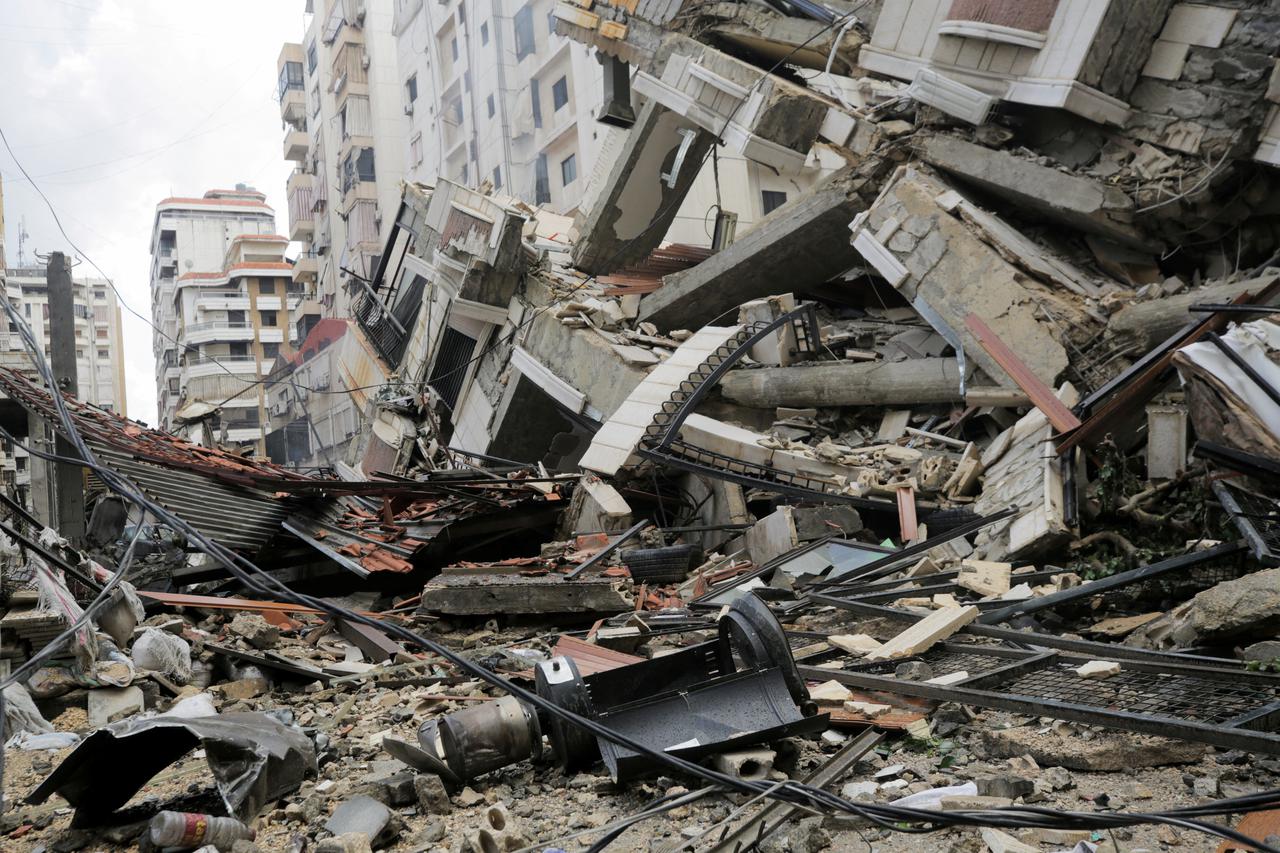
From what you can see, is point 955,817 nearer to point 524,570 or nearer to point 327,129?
point 524,570

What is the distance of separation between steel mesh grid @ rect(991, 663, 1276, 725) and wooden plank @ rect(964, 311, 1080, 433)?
4161 mm

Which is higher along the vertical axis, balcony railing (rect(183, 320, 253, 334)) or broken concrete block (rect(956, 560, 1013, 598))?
balcony railing (rect(183, 320, 253, 334))

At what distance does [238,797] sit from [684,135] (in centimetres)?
1335

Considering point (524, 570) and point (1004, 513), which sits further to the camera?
point (524, 570)

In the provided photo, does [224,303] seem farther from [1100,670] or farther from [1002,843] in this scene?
[1002,843]

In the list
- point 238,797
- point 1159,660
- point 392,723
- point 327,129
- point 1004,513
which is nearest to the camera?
point 238,797

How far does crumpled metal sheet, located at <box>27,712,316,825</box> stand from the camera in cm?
399

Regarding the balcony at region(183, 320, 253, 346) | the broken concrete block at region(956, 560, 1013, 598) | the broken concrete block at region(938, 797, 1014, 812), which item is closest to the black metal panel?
the broken concrete block at region(956, 560, 1013, 598)

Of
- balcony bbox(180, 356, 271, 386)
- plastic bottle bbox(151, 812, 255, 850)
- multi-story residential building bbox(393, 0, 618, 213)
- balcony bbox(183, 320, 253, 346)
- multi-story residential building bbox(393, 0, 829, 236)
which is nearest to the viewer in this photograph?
plastic bottle bbox(151, 812, 255, 850)

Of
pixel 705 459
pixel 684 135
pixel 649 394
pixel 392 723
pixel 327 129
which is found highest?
pixel 327 129

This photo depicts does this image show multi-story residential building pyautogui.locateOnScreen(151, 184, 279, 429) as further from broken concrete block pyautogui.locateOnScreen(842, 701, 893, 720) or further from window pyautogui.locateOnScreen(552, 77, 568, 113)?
broken concrete block pyautogui.locateOnScreen(842, 701, 893, 720)

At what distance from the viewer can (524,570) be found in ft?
30.6

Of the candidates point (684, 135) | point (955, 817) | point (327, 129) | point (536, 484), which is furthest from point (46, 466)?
point (327, 129)

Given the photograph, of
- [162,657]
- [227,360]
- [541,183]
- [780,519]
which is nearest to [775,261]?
[780,519]
